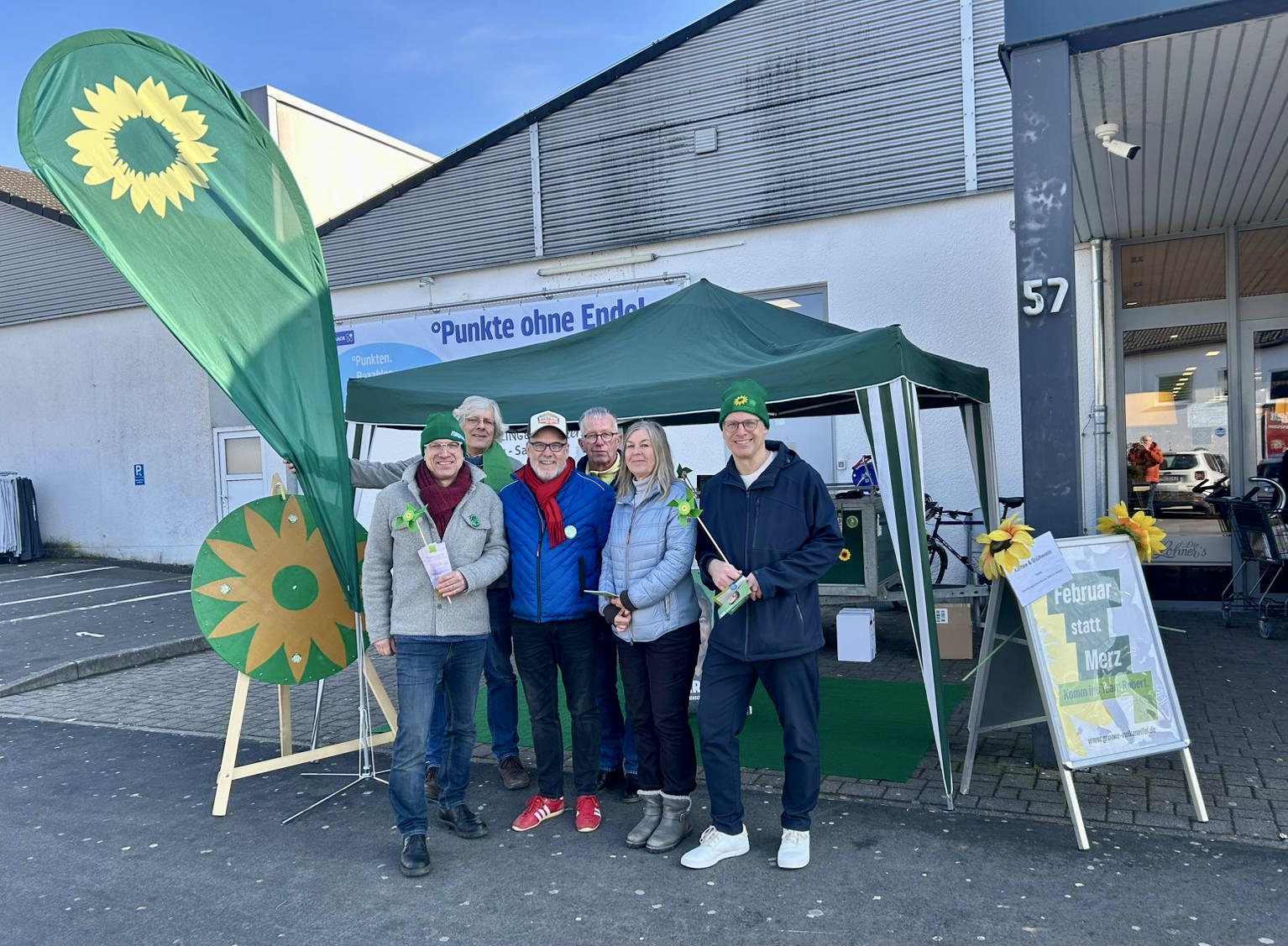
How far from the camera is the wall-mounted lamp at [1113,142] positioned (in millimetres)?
6223

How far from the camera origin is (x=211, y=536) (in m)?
4.57

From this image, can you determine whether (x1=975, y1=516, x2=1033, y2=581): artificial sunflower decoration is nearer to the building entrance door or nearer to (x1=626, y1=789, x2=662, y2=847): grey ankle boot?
(x1=626, y1=789, x2=662, y2=847): grey ankle boot

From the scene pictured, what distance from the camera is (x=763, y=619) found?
12.3ft

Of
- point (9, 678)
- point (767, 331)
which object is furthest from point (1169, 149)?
point (9, 678)

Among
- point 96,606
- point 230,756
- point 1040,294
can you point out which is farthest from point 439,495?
point 96,606

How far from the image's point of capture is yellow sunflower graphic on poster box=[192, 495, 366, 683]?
4582mm

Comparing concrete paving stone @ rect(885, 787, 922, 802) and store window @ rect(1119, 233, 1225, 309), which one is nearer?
concrete paving stone @ rect(885, 787, 922, 802)

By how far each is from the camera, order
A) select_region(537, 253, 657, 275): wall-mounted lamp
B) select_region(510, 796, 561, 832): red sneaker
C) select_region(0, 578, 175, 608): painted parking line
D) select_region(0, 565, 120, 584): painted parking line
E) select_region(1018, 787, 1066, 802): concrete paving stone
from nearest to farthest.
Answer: select_region(510, 796, 561, 832): red sneaker → select_region(1018, 787, 1066, 802): concrete paving stone → select_region(537, 253, 657, 275): wall-mounted lamp → select_region(0, 578, 175, 608): painted parking line → select_region(0, 565, 120, 584): painted parking line

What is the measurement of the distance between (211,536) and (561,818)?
203 centimetres

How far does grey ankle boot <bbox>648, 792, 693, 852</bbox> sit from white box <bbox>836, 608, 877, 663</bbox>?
3284mm

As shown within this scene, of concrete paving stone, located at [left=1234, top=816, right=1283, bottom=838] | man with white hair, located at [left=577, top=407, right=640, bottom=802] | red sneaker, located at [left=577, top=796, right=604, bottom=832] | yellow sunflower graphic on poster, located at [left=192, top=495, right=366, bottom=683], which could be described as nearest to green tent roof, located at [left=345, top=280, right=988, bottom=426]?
man with white hair, located at [left=577, top=407, right=640, bottom=802]

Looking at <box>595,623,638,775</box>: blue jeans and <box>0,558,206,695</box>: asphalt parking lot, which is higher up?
<box>595,623,638,775</box>: blue jeans

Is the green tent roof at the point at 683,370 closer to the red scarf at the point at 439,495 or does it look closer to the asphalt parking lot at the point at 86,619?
the red scarf at the point at 439,495

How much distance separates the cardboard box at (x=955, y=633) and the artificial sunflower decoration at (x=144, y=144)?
5.72m
